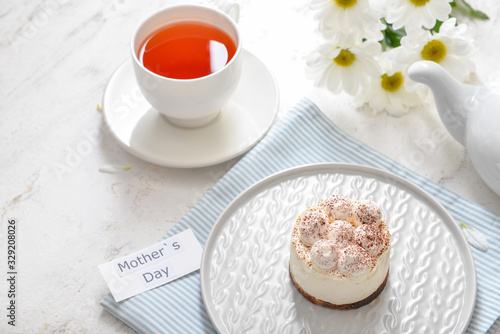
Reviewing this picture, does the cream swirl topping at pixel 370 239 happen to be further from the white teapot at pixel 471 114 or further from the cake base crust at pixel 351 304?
the white teapot at pixel 471 114

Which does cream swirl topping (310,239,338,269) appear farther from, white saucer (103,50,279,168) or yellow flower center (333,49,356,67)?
yellow flower center (333,49,356,67)

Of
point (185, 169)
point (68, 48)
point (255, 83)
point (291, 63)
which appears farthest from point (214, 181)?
point (68, 48)

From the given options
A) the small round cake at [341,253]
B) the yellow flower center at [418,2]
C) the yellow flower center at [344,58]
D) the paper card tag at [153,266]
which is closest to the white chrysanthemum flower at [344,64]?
the yellow flower center at [344,58]

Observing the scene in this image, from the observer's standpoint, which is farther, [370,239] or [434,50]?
[434,50]

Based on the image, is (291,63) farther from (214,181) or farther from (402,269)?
(402,269)

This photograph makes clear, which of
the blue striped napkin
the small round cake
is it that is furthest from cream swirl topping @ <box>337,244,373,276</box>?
the blue striped napkin

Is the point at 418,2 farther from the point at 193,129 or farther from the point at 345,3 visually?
the point at 193,129

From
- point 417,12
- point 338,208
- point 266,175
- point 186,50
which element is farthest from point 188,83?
point 417,12

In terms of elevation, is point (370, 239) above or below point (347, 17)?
below
